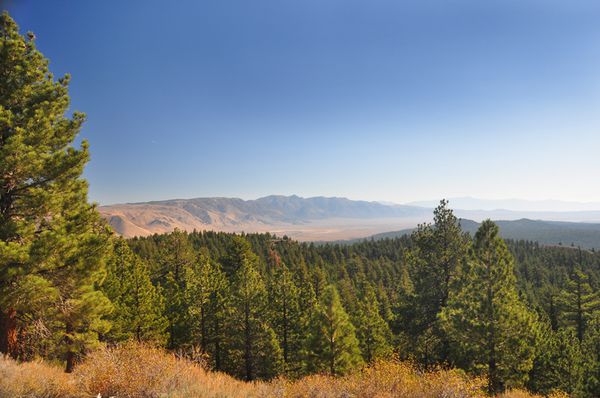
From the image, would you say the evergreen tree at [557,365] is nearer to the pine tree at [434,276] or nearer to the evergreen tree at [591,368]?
the evergreen tree at [591,368]

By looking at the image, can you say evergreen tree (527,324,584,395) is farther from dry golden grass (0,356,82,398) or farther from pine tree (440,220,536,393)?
dry golden grass (0,356,82,398)

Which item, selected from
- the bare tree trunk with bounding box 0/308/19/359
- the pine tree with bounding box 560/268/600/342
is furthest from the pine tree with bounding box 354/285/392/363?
the pine tree with bounding box 560/268/600/342

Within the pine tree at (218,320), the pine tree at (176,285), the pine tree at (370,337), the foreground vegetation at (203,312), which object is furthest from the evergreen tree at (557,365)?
the pine tree at (176,285)

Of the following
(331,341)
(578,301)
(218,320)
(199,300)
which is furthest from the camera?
(578,301)

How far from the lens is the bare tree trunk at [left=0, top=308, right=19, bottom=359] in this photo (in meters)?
10.6

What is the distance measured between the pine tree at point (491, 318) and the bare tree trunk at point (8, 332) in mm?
19576

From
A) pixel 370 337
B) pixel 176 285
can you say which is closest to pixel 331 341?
pixel 370 337

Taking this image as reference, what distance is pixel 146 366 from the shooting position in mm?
7656

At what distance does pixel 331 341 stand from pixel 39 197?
66.7ft

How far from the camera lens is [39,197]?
10.4 meters

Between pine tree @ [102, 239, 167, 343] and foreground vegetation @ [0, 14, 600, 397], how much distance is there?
12 cm

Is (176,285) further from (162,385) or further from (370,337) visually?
(162,385)

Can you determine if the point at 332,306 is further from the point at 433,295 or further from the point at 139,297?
the point at 139,297

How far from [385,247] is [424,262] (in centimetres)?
10222
